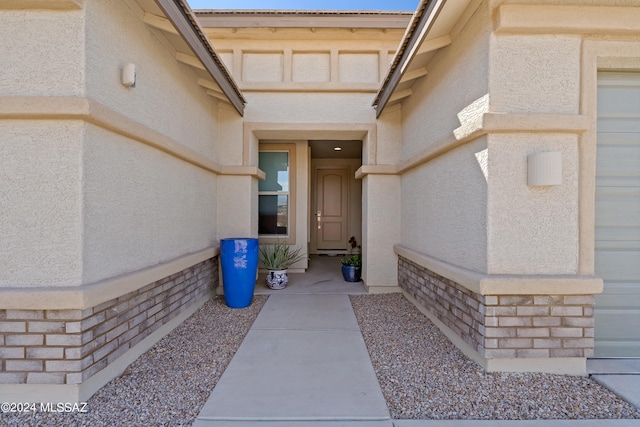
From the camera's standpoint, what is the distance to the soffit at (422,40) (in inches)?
116

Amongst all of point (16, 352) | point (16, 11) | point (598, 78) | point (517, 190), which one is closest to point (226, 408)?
point (16, 352)

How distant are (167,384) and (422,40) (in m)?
4.21

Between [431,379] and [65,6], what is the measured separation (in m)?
4.28

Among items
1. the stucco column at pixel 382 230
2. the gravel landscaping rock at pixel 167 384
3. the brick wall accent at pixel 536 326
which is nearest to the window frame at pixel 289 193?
the stucco column at pixel 382 230

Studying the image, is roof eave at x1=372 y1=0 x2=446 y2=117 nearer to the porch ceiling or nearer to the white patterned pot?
the porch ceiling

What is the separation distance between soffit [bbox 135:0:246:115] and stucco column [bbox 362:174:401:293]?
9.40 feet

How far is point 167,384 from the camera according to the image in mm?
2574

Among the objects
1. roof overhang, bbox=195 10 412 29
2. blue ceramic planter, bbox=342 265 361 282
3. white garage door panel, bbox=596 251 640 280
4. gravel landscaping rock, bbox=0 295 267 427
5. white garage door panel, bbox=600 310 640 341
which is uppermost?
roof overhang, bbox=195 10 412 29

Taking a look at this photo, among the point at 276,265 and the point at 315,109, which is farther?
the point at 276,265

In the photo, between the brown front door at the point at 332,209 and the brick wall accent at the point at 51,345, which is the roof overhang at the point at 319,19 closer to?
the brick wall accent at the point at 51,345

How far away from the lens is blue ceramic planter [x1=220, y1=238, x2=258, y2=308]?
4633mm

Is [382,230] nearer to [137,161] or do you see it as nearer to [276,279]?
→ [276,279]

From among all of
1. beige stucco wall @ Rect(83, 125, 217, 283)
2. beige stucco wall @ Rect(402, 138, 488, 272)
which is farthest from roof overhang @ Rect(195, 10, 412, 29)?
beige stucco wall @ Rect(83, 125, 217, 283)

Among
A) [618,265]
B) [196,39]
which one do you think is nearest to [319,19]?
[196,39]
